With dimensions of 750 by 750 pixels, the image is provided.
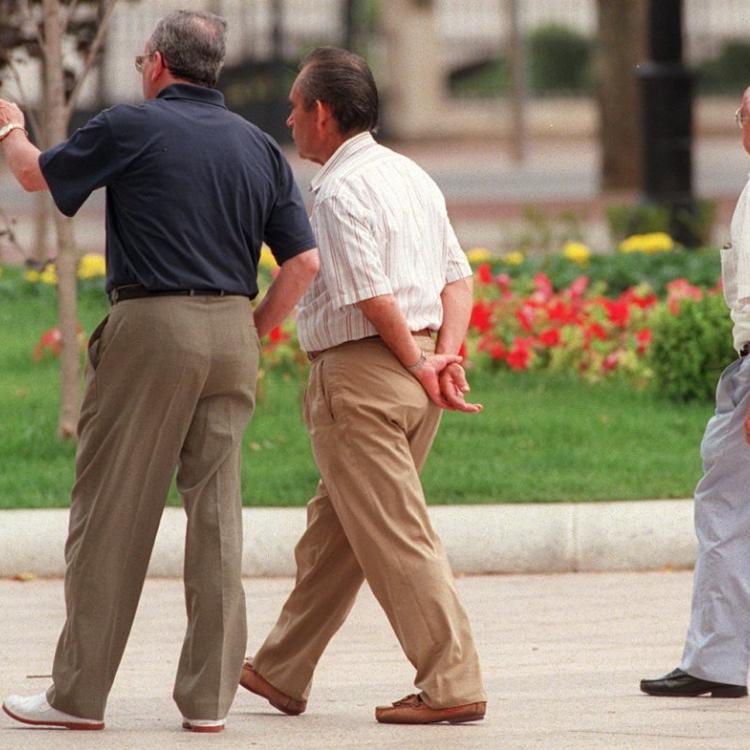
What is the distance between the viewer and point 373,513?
15.7ft

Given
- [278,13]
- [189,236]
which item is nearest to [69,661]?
[189,236]

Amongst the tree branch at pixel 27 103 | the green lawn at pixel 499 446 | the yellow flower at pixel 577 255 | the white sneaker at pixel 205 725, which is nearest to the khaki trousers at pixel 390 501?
the white sneaker at pixel 205 725

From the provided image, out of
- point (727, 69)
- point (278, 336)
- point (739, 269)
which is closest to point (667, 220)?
point (278, 336)

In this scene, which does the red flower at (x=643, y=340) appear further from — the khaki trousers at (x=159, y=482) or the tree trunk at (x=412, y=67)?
the tree trunk at (x=412, y=67)

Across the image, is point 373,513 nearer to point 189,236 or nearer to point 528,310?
point 189,236

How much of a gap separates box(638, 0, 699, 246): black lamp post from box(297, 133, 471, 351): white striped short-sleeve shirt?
847 centimetres

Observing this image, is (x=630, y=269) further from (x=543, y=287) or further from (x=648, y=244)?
(x=543, y=287)

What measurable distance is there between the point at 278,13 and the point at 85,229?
298 inches

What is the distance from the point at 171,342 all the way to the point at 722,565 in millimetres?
1602

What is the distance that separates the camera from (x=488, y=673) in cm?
567

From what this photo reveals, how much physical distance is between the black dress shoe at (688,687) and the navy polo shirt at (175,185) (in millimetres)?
1543

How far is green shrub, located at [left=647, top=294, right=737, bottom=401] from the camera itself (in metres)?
9.12

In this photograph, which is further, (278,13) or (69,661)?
(278,13)

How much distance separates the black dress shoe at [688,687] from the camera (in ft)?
17.1
